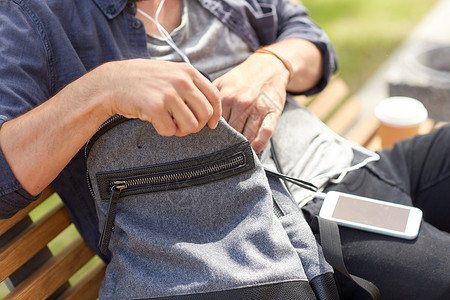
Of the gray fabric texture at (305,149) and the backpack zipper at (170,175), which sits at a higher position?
the backpack zipper at (170,175)

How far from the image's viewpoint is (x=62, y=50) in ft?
5.45

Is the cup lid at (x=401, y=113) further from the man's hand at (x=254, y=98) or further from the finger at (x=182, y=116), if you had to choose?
the finger at (x=182, y=116)

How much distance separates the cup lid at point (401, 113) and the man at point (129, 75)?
45 cm

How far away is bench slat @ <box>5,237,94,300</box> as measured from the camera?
176cm

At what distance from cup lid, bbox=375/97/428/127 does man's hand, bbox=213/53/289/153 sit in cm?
83

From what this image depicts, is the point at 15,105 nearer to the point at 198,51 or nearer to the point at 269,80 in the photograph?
the point at 198,51

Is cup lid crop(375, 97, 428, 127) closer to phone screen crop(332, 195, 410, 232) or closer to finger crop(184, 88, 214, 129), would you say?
phone screen crop(332, 195, 410, 232)

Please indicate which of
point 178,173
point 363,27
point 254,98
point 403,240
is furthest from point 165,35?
point 363,27

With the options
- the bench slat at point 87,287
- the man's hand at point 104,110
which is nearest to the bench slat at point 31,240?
the bench slat at point 87,287

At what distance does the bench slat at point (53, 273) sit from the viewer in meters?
1.76

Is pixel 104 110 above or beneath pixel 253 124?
above

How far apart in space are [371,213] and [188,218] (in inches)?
22.7

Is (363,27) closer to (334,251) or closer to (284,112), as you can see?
(284,112)

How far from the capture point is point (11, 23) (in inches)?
62.4
